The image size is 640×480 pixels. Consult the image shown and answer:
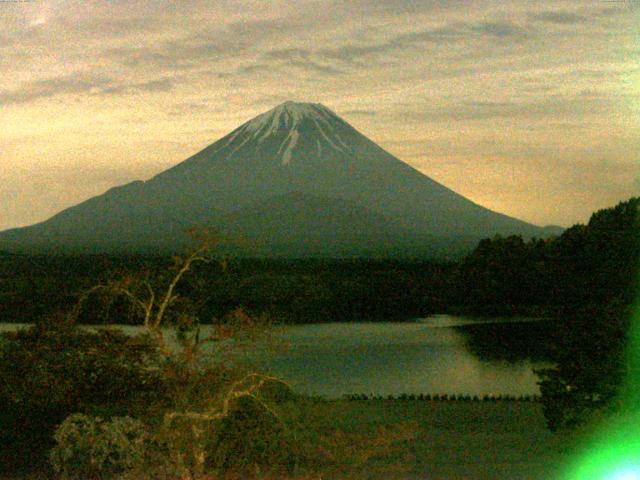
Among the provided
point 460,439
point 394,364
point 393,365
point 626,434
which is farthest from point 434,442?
point 394,364

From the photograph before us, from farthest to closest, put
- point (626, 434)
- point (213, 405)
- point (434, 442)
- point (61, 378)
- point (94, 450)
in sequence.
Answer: point (434, 442)
point (61, 378)
point (626, 434)
point (94, 450)
point (213, 405)

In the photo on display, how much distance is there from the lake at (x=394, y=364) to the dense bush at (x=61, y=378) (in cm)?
401

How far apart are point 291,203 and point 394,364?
186 ft

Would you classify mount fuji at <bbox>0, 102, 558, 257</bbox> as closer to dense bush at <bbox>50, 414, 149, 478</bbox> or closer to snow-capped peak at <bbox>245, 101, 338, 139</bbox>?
snow-capped peak at <bbox>245, 101, 338, 139</bbox>

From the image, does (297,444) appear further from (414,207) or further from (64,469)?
(414,207)

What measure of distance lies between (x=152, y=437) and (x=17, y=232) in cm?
9335

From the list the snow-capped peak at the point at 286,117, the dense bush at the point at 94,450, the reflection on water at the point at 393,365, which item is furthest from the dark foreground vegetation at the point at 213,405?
the snow-capped peak at the point at 286,117

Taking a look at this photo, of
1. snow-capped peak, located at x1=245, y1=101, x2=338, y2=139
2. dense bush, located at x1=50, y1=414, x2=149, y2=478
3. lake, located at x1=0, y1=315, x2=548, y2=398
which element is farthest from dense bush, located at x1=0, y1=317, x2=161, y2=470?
snow-capped peak, located at x1=245, y1=101, x2=338, y2=139

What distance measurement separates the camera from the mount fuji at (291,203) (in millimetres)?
68562

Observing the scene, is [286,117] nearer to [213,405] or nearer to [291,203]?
[291,203]

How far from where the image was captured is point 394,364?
18875 mm

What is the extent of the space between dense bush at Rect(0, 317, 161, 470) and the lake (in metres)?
4.01

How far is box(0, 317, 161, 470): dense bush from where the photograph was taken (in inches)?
311

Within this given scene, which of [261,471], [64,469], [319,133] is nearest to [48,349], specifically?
[64,469]
